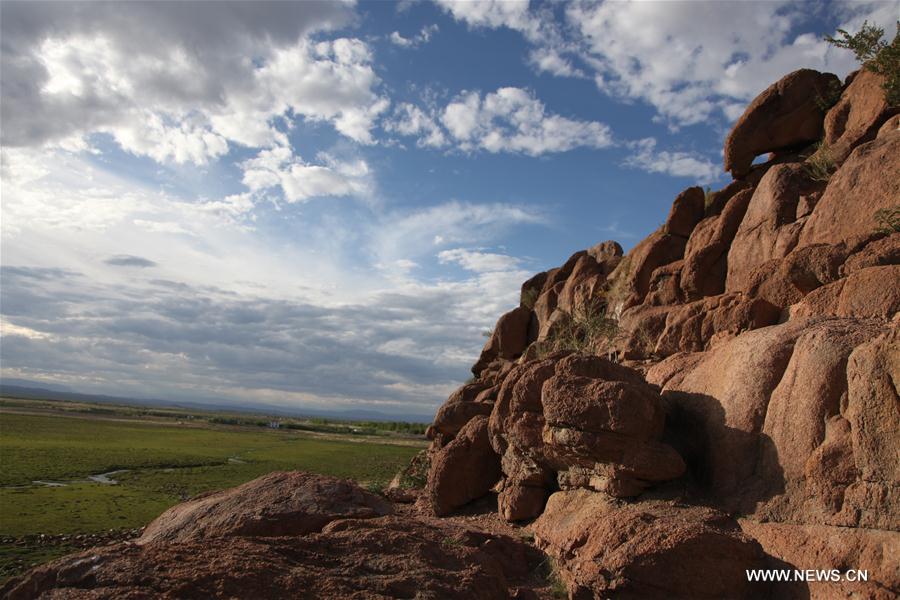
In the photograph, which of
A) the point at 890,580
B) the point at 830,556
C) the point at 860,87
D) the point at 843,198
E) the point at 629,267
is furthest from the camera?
the point at 629,267

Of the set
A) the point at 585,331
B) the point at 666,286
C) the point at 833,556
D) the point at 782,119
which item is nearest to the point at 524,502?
the point at 833,556

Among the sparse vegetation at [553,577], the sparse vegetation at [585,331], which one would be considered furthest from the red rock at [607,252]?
the sparse vegetation at [553,577]

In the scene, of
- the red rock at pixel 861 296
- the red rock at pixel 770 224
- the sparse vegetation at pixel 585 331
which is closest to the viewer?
the red rock at pixel 861 296

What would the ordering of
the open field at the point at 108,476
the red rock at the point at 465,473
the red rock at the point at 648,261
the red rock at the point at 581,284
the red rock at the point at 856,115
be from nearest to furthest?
the red rock at the point at 465,473, the red rock at the point at 856,115, the open field at the point at 108,476, the red rock at the point at 648,261, the red rock at the point at 581,284

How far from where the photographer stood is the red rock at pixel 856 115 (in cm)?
2077

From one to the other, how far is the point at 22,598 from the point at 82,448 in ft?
201

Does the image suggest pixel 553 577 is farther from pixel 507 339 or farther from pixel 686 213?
pixel 507 339

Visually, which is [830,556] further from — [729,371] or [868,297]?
[868,297]

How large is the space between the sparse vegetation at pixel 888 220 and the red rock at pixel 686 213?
41.5ft

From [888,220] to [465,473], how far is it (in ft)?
45.9

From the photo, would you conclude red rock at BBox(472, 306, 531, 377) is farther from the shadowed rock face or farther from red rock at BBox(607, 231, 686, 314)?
the shadowed rock face

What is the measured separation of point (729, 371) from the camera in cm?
1398

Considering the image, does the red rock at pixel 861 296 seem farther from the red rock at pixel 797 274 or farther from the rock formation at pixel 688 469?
the red rock at pixel 797 274

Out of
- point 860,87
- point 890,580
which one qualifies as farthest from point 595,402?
point 860,87
